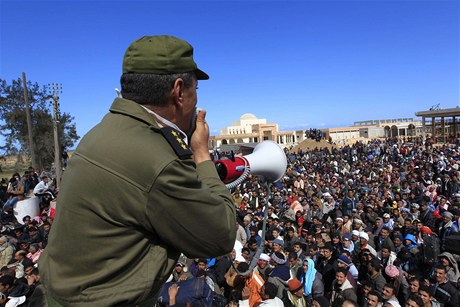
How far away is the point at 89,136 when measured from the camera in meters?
0.99

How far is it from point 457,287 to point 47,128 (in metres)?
28.8

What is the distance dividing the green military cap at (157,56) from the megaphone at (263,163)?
630 millimetres

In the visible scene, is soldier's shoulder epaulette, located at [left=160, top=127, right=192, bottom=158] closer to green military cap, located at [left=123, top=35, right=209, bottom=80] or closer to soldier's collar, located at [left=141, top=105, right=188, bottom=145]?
soldier's collar, located at [left=141, top=105, right=188, bottom=145]

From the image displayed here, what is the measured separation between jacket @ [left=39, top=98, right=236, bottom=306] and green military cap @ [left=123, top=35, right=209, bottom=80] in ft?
0.55

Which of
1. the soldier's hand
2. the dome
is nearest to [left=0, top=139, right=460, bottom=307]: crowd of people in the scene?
the soldier's hand

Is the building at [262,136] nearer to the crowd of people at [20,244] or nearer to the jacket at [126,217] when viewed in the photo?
the crowd of people at [20,244]

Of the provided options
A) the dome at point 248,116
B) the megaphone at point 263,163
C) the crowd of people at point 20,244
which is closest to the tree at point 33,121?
the crowd of people at point 20,244

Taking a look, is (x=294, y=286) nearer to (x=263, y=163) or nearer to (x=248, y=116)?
(x=263, y=163)

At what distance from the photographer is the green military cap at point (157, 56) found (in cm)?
100

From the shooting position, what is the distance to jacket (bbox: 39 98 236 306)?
88 cm

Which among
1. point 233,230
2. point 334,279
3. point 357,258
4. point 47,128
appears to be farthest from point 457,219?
point 47,128

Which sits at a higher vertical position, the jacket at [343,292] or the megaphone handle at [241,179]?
the megaphone handle at [241,179]

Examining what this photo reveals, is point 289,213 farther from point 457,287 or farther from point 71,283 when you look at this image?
point 71,283

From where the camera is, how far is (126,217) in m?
0.89
